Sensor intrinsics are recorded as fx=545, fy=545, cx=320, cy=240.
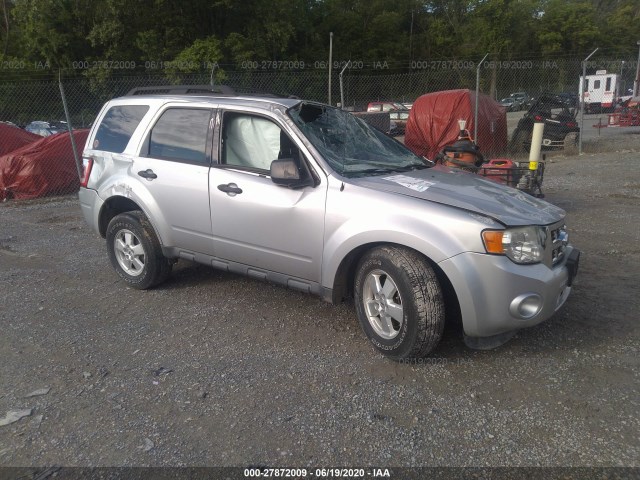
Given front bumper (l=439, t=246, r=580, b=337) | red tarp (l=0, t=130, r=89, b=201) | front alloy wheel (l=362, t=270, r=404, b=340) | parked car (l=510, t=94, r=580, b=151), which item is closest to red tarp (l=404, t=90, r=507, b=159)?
parked car (l=510, t=94, r=580, b=151)

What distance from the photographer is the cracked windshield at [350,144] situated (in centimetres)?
411

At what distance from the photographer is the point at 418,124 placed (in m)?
13.1

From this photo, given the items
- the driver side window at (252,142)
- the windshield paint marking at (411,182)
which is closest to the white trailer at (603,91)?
the windshield paint marking at (411,182)

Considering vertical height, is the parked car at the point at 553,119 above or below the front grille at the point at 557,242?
below

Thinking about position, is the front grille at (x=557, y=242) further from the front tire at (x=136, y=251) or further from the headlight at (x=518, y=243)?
the front tire at (x=136, y=251)

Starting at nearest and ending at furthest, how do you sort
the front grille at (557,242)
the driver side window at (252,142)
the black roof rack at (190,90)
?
the front grille at (557,242) → the driver side window at (252,142) → the black roof rack at (190,90)

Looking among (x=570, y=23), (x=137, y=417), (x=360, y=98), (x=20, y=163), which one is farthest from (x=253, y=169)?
(x=570, y=23)

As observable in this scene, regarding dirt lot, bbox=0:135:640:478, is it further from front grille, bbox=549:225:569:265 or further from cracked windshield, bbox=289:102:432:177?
cracked windshield, bbox=289:102:432:177

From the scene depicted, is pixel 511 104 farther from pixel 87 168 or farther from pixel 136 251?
pixel 136 251

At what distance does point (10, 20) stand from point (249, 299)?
43992 mm

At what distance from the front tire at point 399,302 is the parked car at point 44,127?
59.3ft

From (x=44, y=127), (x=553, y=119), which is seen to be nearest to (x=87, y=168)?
(x=553, y=119)

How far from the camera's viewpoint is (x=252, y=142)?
4406mm

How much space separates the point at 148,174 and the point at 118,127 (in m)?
0.80
